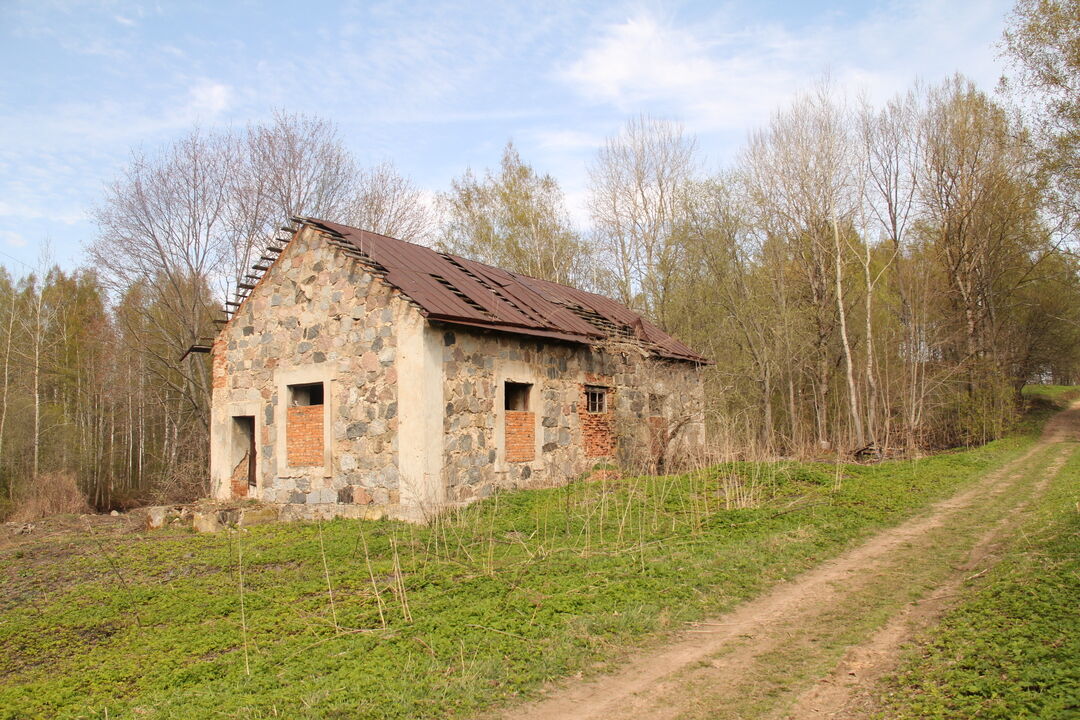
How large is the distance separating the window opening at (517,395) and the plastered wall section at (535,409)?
5.4 inches

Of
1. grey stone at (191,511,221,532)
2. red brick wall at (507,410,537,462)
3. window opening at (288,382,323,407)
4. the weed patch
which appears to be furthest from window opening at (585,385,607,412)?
grey stone at (191,511,221,532)

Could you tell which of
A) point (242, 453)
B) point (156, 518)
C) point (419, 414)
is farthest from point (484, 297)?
point (156, 518)

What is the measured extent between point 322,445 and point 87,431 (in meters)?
18.3

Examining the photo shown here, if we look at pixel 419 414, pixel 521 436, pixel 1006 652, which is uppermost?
pixel 419 414

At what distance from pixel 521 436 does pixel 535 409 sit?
2.06ft

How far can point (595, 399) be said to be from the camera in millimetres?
14758

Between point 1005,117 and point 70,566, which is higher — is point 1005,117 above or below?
above

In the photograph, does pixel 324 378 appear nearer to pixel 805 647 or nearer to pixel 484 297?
pixel 484 297

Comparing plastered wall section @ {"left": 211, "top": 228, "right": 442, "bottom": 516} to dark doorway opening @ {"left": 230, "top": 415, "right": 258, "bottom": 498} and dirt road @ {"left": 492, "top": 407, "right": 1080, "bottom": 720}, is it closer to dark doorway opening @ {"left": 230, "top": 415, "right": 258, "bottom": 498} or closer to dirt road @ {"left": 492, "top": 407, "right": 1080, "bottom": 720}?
dark doorway opening @ {"left": 230, "top": 415, "right": 258, "bottom": 498}

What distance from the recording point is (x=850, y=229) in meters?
23.6

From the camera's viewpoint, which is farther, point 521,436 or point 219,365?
point 219,365

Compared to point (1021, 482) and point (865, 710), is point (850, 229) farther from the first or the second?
point (865, 710)

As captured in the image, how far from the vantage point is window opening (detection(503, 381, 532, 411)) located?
12.8m

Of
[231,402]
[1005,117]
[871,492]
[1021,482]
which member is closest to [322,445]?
[231,402]
